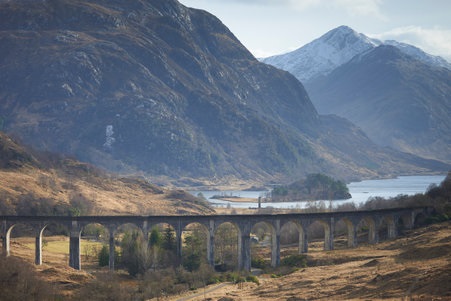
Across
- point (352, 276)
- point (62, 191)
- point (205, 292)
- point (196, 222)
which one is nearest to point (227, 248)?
point (196, 222)

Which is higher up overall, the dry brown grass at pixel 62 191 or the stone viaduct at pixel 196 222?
the dry brown grass at pixel 62 191

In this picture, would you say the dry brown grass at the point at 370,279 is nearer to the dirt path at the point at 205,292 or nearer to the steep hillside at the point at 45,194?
the dirt path at the point at 205,292

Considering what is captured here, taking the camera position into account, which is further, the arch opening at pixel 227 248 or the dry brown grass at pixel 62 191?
the dry brown grass at pixel 62 191

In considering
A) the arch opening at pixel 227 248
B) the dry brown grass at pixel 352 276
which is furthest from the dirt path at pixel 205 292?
the arch opening at pixel 227 248

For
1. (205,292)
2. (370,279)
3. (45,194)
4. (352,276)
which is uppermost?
(45,194)

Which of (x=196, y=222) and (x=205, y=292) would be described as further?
(x=196, y=222)

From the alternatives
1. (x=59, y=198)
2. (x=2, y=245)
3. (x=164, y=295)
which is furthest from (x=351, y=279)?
(x=59, y=198)

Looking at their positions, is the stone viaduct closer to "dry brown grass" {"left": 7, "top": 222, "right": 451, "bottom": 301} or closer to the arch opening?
the arch opening

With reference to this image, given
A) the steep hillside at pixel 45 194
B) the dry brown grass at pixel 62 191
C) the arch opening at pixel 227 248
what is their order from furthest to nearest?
1. the dry brown grass at pixel 62 191
2. the steep hillside at pixel 45 194
3. the arch opening at pixel 227 248

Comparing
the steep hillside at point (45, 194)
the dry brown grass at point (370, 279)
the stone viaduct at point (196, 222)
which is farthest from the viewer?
the steep hillside at point (45, 194)

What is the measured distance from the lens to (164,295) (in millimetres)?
79000

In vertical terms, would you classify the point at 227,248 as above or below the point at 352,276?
below

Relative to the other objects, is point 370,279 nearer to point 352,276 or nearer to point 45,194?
point 352,276

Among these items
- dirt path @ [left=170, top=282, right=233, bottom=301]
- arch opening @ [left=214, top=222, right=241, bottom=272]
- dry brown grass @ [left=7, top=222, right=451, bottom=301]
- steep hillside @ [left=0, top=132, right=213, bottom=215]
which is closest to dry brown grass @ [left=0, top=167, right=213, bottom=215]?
steep hillside @ [left=0, top=132, right=213, bottom=215]
